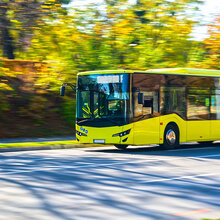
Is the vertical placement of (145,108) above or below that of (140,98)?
below

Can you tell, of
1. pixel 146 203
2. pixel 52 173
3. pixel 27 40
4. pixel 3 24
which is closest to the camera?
pixel 146 203

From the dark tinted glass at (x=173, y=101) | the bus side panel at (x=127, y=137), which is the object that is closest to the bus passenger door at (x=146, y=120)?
the bus side panel at (x=127, y=137)

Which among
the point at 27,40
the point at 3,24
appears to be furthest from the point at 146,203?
the point at 27,40

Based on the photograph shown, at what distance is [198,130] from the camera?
63.0 feet

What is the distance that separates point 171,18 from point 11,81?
974 cm

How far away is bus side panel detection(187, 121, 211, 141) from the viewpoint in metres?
18.9

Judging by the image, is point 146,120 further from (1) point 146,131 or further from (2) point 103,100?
(2) point 103,100

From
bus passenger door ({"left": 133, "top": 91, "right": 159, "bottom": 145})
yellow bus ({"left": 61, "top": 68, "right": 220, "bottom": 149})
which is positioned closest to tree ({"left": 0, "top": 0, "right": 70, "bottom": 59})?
yellow bus ({"left": 61, "top": 68, "right": 220, "bottom": 149})

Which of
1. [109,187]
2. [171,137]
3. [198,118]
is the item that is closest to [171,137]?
[171,137]

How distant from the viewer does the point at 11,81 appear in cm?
2795

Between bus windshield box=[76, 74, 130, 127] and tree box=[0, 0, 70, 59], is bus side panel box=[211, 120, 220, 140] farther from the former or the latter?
tree box=[0, 0, 70, 59]

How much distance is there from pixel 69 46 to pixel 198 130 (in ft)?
34.2

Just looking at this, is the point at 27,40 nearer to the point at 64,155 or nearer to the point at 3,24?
the point at 3,24

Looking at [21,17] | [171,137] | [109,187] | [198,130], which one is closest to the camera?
[109,187]
